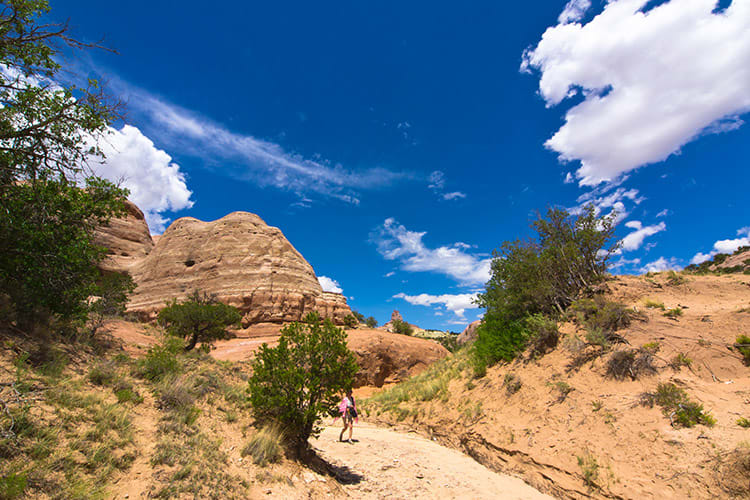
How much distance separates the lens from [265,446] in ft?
23.6

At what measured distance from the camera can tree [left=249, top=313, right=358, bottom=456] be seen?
313 inches

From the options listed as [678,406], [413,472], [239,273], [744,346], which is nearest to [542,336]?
[678,406]

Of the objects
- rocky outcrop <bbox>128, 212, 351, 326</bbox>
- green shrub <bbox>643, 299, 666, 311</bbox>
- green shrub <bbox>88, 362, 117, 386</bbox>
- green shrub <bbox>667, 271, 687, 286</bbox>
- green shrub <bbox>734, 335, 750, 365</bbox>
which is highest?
rocky outcrop <bbox>128, 212, 351, 326</bbox>

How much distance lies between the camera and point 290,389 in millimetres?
8016

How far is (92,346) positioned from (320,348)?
6.47 m

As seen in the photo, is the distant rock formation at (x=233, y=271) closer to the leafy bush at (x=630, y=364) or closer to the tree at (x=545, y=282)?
the tree at (x=545, y=282)

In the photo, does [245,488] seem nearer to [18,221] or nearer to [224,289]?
[18,221]

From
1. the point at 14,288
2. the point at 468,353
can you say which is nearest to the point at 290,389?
the point at 14,288

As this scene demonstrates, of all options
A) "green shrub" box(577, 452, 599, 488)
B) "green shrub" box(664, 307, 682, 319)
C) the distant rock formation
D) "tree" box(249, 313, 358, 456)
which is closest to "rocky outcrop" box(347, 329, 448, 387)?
the distant rock formation

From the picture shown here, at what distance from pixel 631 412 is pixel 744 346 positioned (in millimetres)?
3707

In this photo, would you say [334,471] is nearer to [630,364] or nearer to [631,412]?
[631,412]

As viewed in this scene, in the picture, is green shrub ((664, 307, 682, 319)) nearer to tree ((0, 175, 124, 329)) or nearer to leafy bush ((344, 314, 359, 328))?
tree ((0, 175, 124, 329))

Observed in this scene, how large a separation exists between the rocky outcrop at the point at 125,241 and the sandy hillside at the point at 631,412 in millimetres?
58863

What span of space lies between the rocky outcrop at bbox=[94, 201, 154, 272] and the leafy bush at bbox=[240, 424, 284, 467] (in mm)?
56759
